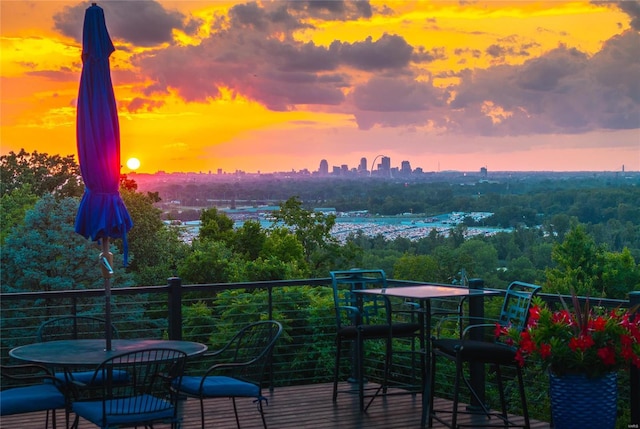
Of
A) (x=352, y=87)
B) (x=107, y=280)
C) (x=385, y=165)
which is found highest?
(x=352, y=87)

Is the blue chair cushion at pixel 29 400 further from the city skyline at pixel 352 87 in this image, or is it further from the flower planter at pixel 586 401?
the city skyline at pixel 352 87

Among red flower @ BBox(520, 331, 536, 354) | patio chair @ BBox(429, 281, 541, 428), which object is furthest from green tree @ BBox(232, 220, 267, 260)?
red flower @ BBox(520, 331, 536, 354)

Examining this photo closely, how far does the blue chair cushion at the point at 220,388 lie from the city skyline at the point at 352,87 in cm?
1649

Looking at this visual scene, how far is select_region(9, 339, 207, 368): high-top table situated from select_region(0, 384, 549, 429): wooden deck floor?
98 cm

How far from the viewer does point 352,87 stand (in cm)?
3088

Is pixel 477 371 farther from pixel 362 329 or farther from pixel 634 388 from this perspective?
pixel 634 388

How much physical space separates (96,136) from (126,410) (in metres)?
1.72

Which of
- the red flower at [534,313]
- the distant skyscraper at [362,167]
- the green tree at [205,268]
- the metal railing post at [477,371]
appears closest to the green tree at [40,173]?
the green tree at [205,268]

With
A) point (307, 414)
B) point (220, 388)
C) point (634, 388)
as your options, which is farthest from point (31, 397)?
point (634, 388)

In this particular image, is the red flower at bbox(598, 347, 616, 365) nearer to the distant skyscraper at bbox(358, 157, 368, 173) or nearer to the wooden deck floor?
the wooden deck floor

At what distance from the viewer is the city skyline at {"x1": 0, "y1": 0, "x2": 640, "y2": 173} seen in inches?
930

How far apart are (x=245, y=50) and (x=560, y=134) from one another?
13824 mm

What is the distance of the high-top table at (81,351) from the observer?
416 cm

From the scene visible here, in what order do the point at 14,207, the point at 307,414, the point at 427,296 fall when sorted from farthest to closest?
the point at 14,207 < the point at 307,414 < the point at 427,296
